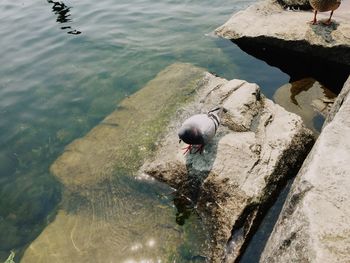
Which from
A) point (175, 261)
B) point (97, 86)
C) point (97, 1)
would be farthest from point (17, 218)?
point (97, 1)

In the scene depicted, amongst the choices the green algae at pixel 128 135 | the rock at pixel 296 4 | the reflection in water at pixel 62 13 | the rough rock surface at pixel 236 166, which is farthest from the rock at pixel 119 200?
the reflection in water at pixel 62 13

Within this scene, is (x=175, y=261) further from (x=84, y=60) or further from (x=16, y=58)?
(x=16, y=58)

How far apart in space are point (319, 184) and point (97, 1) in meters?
13.4

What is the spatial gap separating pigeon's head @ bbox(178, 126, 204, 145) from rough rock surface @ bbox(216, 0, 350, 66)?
462 cm

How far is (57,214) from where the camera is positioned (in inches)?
237

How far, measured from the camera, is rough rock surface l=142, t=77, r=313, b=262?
4.81m

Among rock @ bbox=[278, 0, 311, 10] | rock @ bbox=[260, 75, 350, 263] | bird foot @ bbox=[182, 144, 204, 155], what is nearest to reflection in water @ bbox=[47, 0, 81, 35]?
rock @ bbox=[278, 0, 311, 10]

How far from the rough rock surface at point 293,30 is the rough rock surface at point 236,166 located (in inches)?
108

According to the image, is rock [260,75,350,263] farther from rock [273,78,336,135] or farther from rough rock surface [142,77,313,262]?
rock [273,78,336,135]

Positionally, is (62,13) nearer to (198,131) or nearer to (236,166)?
(198,131)

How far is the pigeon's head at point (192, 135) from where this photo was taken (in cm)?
508

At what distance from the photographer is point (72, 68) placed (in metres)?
9.97

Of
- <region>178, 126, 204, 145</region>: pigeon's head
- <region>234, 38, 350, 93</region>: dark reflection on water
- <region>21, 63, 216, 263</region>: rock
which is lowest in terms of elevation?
<region>21, 63, 216, 263</region>: rock

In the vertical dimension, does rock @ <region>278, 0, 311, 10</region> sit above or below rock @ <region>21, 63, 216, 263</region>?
above
